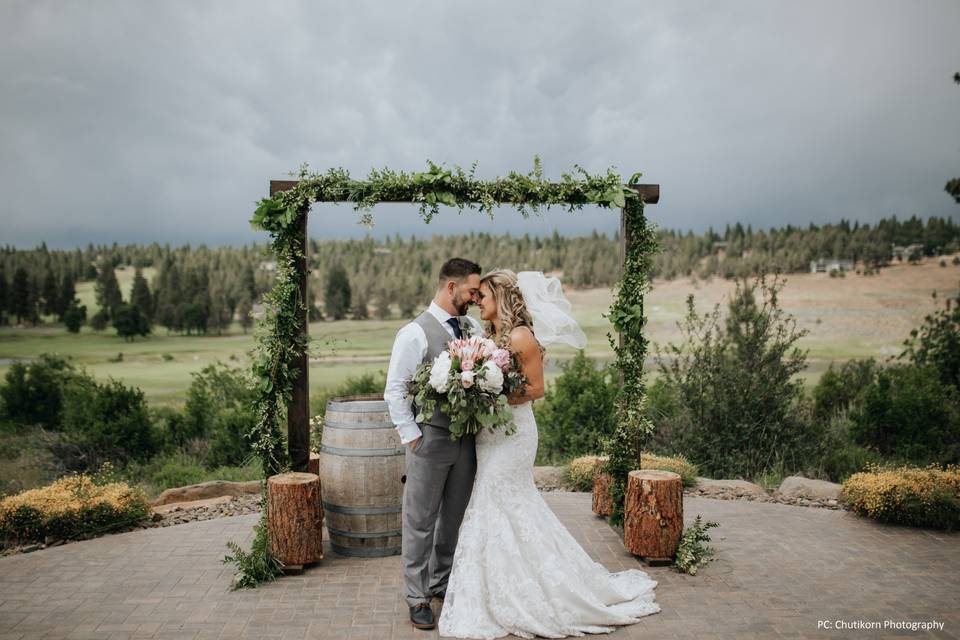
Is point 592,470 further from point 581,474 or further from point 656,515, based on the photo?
point 656,515

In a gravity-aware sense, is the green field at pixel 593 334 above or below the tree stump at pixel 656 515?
above

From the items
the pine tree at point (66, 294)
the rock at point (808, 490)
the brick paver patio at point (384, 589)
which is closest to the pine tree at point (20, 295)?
the pine tree at point (66, 294)

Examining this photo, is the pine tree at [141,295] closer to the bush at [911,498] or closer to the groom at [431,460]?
the groom at [431,460]

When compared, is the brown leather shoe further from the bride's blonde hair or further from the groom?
the bride's blonde hair

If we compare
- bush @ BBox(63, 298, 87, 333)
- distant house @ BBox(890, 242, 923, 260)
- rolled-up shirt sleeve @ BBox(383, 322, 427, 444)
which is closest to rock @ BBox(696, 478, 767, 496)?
rolled-up shirt sleeve @ BBox(383, 322, 427, 444)

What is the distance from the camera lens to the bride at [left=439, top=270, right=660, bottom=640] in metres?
4.41

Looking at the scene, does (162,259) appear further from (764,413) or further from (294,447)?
(764,413)

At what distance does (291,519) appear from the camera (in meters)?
5.45

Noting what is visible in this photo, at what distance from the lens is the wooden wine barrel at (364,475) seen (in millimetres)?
5719

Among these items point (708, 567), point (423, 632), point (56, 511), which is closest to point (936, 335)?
point (708, 567)

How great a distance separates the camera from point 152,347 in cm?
1473

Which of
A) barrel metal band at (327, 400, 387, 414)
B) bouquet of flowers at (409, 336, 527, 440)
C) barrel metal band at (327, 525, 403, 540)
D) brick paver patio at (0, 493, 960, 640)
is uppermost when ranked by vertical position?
bouquet of flowers at (409, 336, 527, 440)

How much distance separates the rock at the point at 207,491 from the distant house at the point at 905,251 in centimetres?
1496

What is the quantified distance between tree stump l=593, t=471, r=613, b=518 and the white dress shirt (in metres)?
2.88
